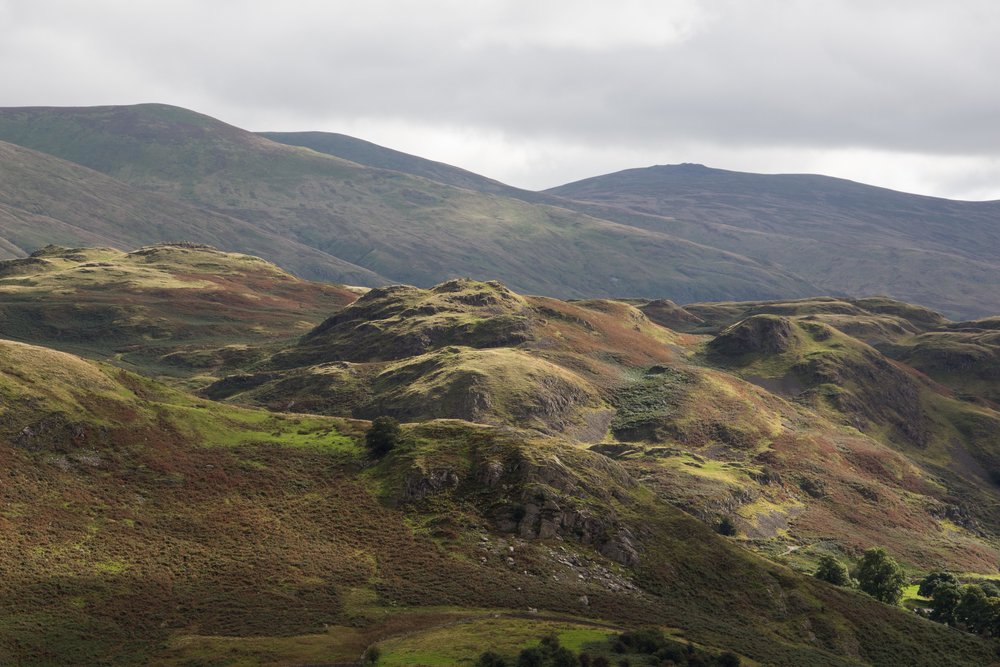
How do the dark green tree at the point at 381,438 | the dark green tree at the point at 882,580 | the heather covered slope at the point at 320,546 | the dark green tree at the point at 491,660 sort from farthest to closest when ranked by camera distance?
the dark green tree at the point at 882,580 < the dark green tree at the point at 381,438 < the heather covered slope at the point at 320,546 < the dark green tree at the point at 491,660

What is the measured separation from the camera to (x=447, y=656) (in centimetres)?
6725

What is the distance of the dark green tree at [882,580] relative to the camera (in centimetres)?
11669

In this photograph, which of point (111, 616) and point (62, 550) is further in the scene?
point (62, 550)

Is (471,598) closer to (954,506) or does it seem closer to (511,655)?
(511,655)

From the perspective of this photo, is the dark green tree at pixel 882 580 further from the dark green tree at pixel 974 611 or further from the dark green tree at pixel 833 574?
the dark green tree at pixel 974 611

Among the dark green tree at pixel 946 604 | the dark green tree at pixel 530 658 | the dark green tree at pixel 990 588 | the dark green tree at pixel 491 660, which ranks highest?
the dark green tree at pixel 530 658

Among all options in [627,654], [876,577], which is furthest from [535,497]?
[876,577]

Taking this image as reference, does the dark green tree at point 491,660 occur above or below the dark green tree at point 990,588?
above

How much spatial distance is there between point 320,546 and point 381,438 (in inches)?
775

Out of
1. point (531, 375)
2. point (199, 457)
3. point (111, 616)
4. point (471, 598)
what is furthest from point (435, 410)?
point (111, 616)

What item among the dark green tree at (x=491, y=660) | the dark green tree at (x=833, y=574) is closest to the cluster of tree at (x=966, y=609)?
the dark green tree at (x=833, y=574)

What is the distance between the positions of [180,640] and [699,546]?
57.7 metres

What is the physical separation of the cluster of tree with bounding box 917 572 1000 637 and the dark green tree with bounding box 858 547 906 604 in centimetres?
455

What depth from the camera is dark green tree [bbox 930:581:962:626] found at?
111 metres
